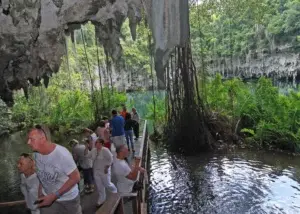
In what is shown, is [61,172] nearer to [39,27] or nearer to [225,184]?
[39,27]

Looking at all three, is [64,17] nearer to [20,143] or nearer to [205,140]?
[205,140]

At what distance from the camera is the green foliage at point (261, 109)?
52.9 feet

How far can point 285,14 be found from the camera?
39.6 meters

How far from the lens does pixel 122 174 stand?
594cm

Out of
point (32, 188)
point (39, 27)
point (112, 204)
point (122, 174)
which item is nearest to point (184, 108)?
point (39, 27)

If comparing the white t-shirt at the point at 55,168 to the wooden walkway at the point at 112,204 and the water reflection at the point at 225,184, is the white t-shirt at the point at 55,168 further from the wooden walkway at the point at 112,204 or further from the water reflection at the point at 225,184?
the water reflection at the point at 225,184

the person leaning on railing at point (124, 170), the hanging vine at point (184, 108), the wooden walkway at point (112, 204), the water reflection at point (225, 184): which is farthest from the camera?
the hanging vine at point (184, 108)

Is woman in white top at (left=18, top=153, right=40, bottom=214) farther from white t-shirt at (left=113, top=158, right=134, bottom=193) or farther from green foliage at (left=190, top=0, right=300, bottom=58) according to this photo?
green foliage at (left=190, top=0, right=300, bottom=58)

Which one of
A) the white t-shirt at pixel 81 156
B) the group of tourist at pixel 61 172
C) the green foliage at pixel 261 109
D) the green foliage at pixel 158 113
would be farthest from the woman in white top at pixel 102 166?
the green foliage at pixel 158 113

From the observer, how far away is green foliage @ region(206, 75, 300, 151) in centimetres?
1612

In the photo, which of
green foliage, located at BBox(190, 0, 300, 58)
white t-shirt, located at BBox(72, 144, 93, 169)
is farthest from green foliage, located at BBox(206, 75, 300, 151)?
green foliage, located at BBox(190, 0, 300, 58)

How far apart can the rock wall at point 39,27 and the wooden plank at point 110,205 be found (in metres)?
5.12

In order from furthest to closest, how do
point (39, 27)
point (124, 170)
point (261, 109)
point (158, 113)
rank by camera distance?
point (158, 113), point (261, 109), point (39, 27), point (124, 170)

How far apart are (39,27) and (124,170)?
4252 millimetres
